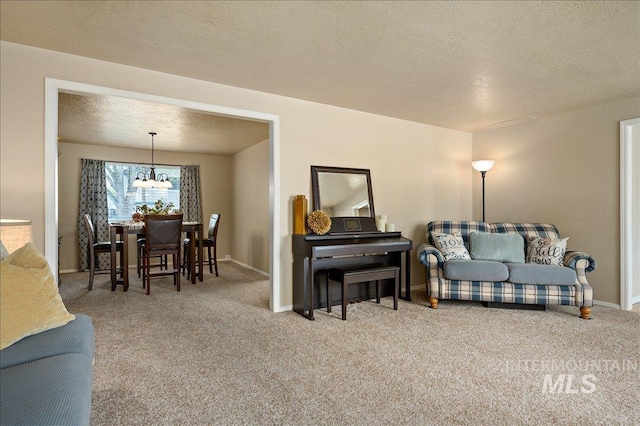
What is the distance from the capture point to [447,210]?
5.16 meters

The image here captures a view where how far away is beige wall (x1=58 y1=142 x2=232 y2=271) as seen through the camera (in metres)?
6.21

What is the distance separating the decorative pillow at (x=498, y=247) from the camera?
12.9 feet

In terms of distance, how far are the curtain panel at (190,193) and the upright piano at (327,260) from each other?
416 cm

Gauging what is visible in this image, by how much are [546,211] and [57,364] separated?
16.5ft

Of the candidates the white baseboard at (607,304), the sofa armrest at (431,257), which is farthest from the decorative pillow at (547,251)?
the sofa armrest at (431,257)

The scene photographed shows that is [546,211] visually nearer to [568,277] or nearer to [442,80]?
[568,277]

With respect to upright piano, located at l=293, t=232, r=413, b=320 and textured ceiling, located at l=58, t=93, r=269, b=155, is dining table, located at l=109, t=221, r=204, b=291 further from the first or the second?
upright piano, located at l=293, t=232, r=413, b=320

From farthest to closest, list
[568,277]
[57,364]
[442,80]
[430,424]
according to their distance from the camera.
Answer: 1. [568,277]
2. [442,80]
3. [430,424]
4. [57,364]

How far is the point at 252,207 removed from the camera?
653 cm

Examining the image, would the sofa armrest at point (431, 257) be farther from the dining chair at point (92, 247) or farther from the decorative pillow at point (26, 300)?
the dining chair at point (92, 247)

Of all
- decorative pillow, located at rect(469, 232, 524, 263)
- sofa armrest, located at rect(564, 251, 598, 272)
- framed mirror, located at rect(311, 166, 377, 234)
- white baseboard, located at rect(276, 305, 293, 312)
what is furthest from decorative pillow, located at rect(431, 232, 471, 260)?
white baseboard, located at rect(276, 305, 293, 312)

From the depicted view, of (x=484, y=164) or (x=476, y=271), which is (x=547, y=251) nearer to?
(x=476, y=271)

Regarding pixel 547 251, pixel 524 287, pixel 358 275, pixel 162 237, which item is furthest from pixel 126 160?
pixel 547 251

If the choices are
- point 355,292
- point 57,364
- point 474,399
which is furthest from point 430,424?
point 355,292
